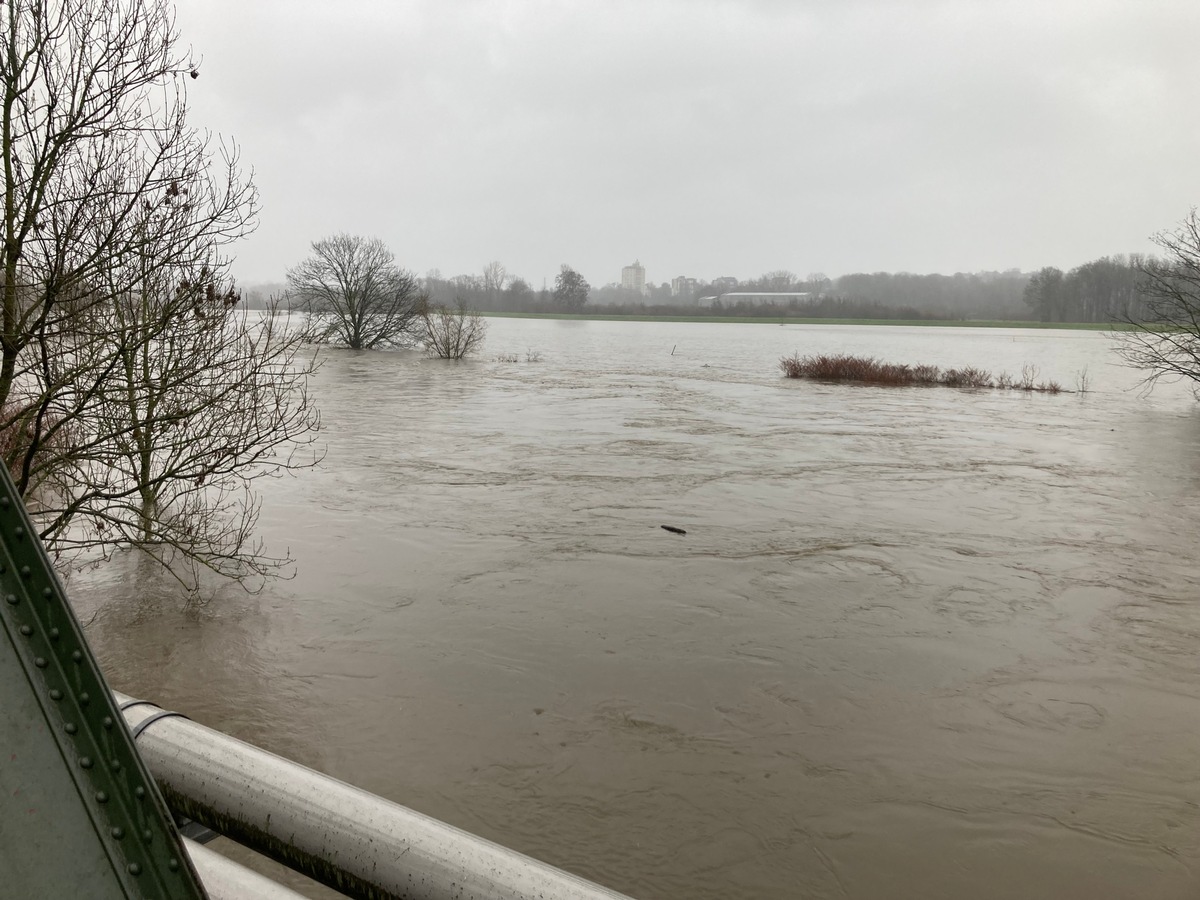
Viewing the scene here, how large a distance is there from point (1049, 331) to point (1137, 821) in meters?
104

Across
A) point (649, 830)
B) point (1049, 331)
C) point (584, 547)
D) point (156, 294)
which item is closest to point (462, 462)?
point (584, 547)

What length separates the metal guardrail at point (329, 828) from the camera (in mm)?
1734

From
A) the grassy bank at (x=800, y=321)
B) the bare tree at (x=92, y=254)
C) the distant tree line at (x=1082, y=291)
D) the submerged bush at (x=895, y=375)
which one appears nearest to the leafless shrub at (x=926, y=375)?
the submerged bush at (x=895, y=375)

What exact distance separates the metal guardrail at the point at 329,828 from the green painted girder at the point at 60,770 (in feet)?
1.83

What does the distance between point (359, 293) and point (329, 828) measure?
51.4 meters

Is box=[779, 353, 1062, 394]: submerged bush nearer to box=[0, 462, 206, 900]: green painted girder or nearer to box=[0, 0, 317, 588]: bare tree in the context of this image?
box=[0, 0, 317, 588]: bare tree

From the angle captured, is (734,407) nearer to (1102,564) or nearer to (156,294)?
(1102,564)

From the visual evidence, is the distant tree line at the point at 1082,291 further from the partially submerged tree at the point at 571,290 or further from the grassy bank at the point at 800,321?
the partially submerged tree at the point at 571,290

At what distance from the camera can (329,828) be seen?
74.2 inches

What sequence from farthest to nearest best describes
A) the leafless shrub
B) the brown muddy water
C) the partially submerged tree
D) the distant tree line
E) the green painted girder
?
the partially submerged tree, the distant tree line, the leafless shrub, the brown muddy water, the green painted girder

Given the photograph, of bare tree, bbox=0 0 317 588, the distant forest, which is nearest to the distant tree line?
the distant forest

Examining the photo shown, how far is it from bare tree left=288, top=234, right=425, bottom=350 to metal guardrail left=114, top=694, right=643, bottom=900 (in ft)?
156

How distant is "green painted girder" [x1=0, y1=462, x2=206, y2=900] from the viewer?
1.24 metres

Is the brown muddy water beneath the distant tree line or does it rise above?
beneath
